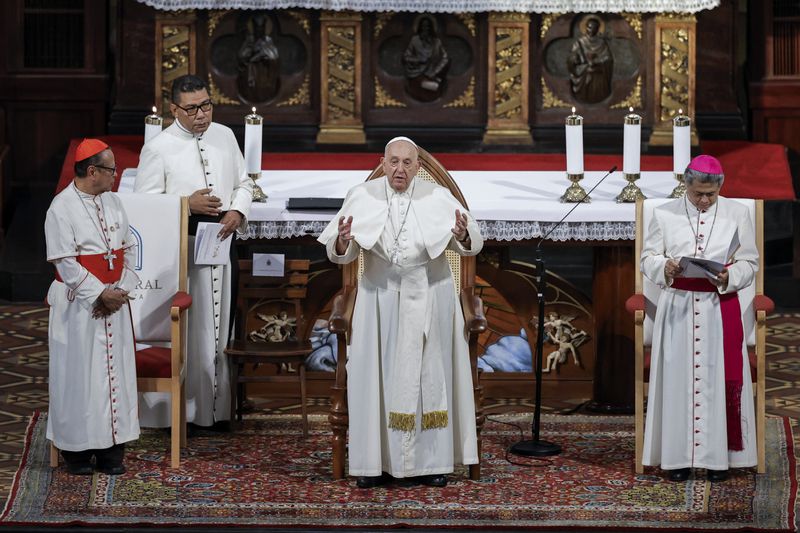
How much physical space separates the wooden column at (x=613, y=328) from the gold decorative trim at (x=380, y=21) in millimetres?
4339

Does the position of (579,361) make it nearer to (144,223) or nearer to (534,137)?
(144,223)

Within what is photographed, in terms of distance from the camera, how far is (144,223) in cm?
798

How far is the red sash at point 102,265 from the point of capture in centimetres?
742

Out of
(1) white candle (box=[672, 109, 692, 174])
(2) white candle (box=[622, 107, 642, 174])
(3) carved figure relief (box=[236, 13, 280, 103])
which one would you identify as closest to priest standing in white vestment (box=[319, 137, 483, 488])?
(2) white candle (box=[622, 107, 642, 174])

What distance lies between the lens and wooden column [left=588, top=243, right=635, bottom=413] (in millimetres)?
8727

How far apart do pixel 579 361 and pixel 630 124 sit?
133 cm

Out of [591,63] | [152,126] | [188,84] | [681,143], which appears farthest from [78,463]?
[591,63]

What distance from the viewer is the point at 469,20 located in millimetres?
12680

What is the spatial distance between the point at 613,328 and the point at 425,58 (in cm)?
440

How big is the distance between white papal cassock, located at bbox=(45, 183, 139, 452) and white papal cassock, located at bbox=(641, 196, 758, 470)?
7.93ft

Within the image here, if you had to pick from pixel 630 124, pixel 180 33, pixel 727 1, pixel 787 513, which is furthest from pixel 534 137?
pixel 787 513

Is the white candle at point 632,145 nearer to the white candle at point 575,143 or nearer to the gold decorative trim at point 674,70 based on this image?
the white candle at point 575,143

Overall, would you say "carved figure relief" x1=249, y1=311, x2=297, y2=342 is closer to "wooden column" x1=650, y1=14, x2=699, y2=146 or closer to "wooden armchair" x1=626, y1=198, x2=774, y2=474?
"wooden armchair" x1=626, y1=198, x2=774, y2=474

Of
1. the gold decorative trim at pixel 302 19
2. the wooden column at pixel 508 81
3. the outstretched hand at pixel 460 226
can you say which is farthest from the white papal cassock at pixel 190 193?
the wooden column at pixel 508 81
